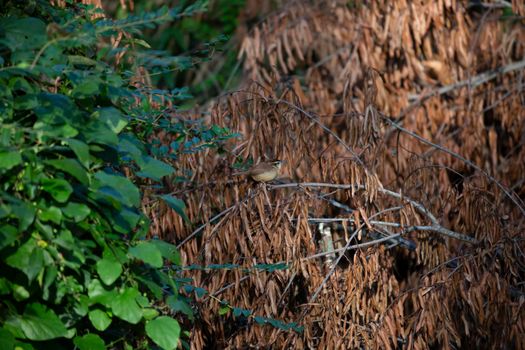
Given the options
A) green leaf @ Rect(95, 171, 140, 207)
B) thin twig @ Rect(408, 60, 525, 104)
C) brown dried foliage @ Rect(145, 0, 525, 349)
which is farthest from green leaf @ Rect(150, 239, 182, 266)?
thin twig @ Rect(408, 60, 525, 104)

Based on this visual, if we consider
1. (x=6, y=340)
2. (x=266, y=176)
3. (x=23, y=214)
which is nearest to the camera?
(x=23, y=214)

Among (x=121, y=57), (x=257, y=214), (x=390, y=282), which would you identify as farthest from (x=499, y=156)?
(x=121, y=57)

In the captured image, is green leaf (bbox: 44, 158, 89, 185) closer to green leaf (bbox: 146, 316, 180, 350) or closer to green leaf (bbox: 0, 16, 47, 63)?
green leaf (bbox: 0, 16, 47, 63)

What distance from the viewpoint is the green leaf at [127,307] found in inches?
93.3

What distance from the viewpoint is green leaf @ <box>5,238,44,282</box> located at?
2.17 metres

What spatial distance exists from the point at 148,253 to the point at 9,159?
50cm

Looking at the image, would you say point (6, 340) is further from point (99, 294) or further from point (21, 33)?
point (21, 33)

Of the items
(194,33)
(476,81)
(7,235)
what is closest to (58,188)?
(7,235)

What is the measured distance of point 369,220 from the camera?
12.7ft

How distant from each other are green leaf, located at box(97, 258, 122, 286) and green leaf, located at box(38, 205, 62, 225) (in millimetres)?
210

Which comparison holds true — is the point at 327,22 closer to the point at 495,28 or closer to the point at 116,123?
the point at 495,28

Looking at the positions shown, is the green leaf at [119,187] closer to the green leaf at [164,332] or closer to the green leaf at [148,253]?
the green leaf at [148,253]

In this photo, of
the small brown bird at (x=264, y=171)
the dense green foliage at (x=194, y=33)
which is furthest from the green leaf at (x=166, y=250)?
the dense green foliage at (x=194, y=33)

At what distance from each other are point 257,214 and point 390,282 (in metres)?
0.74
